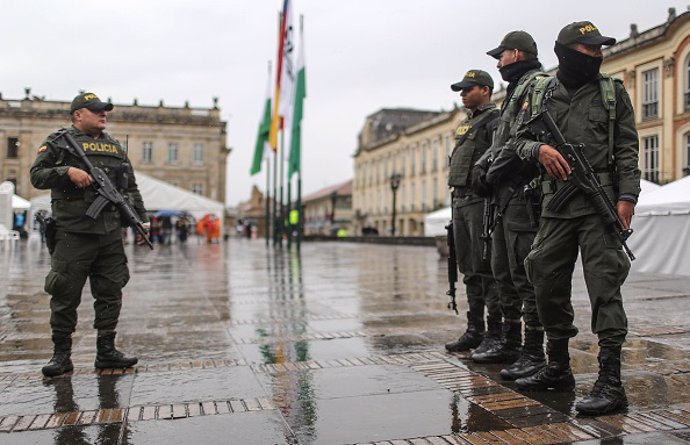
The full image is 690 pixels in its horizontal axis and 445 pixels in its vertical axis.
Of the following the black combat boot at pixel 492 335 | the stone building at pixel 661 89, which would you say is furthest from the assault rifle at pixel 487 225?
the stone building at pixel 661 89

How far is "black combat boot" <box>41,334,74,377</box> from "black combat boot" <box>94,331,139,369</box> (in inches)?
7.6

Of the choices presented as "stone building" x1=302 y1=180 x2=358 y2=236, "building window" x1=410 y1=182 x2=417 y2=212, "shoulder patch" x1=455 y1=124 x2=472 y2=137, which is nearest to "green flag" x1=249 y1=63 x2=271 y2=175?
"shoulder patch" x1=455 y1=124 x2=472 y2=137

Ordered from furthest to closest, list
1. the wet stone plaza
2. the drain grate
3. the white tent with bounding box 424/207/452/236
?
1. the white tent with bounding box 424/207/452/236
2. the drain grate
3. the wet stone plaza

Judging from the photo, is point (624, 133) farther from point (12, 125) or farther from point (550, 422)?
point (12, 125)

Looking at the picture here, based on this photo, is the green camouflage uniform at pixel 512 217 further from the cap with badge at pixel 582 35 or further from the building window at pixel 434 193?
the building window at pixel 434 193

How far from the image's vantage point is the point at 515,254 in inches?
164

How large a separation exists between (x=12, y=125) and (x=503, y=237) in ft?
191

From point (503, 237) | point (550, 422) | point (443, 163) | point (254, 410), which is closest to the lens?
point (550, 422)

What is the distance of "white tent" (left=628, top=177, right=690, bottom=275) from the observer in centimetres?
1135

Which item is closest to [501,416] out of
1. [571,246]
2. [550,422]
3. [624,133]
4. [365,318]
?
[550,422]

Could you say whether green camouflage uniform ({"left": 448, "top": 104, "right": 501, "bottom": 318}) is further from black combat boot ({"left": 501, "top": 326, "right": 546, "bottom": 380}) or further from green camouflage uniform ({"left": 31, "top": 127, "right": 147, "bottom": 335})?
green camouflage uniform ({"left": 31, "top": 127, "right": 147, "bottom": 335})

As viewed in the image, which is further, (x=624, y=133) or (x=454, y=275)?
(x=454, y=275)

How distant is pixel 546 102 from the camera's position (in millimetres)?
3746

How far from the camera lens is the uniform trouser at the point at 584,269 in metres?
3.48
